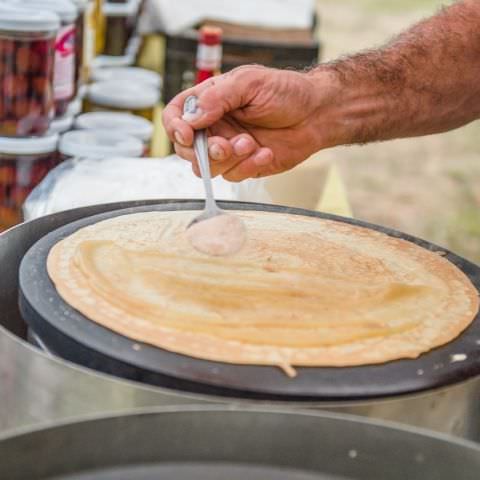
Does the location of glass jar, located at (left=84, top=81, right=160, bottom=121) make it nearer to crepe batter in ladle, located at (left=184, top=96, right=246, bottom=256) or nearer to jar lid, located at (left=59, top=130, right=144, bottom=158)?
jar lid, located at (left=59, top=130, right=144, bottom=158)

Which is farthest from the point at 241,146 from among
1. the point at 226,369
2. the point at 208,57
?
the point at 208,57

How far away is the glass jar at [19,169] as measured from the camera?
2.31 metres

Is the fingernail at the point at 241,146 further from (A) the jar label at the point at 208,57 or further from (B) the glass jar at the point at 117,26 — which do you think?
(B) the glass jar at the point at 117,26

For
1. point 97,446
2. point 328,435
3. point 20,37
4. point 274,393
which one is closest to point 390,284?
point 274,393

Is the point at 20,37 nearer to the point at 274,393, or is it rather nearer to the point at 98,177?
the point at 98,177

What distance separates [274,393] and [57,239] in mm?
479

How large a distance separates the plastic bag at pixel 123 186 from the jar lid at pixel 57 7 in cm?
45

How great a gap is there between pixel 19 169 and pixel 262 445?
60.7 inches

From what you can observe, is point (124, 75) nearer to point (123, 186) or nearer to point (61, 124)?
point (61, 124)

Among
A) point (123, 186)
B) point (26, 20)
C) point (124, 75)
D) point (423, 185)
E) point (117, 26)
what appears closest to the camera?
point (123, 186)

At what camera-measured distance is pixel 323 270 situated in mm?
1390

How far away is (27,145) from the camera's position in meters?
2.38

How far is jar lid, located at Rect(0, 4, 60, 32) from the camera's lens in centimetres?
225

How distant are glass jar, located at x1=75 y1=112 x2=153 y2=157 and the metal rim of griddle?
1684 millimetres
